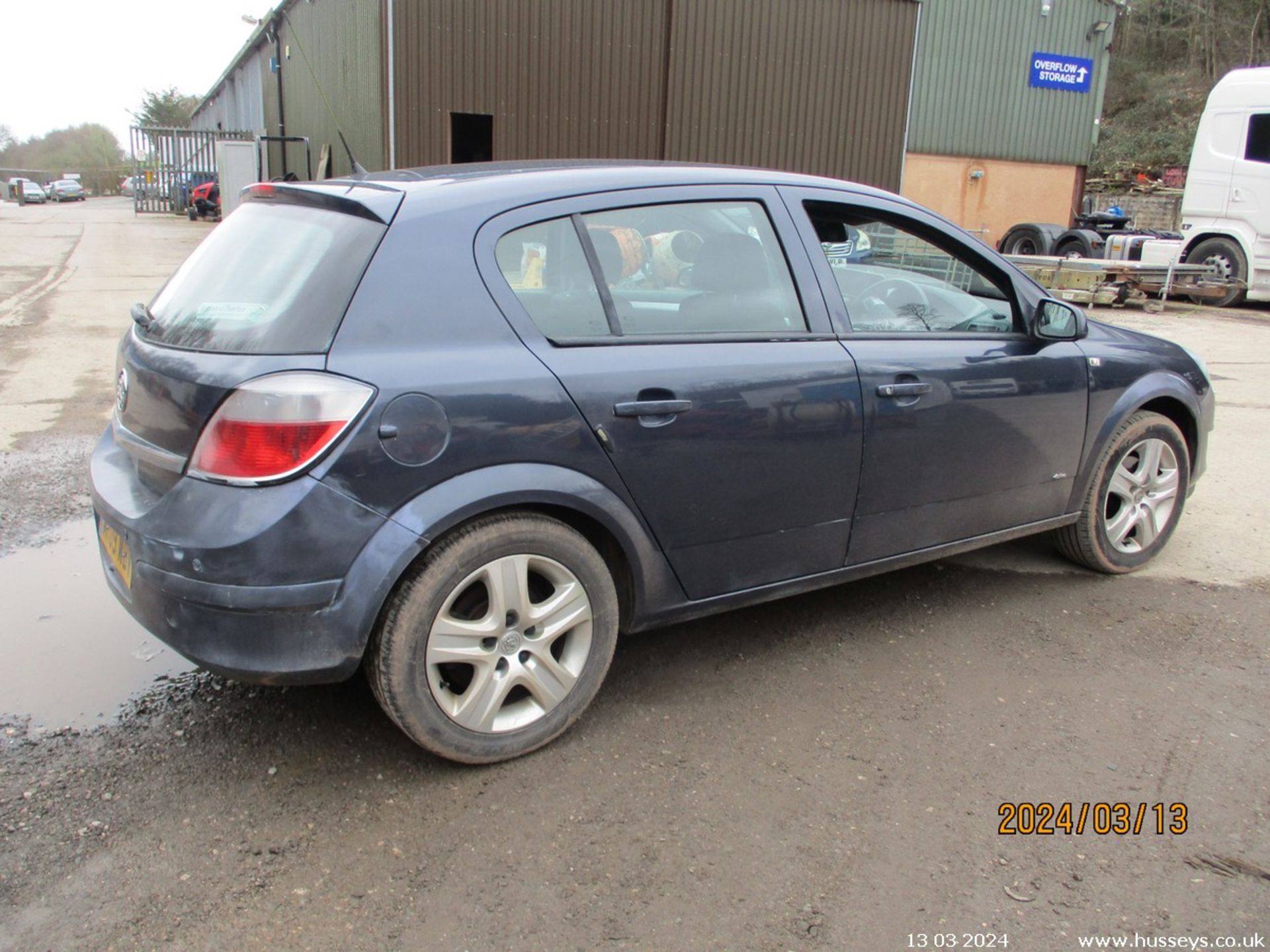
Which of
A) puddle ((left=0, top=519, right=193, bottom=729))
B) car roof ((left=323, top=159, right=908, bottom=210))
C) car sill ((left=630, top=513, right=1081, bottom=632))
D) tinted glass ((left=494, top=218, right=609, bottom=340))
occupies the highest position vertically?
car roof ((left=323, top=159, right=908, bottom=210))

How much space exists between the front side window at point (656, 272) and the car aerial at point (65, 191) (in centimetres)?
6318

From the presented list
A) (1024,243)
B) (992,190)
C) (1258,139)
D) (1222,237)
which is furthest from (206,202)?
(1258,139)

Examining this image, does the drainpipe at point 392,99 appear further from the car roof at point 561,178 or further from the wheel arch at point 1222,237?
the car roof at point 561,178

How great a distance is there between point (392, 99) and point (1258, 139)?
13.1m

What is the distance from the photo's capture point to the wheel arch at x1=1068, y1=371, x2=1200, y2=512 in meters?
4.03

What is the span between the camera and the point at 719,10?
17.9m

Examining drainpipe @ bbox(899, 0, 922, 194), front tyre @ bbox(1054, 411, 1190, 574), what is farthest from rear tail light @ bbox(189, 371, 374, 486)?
drainpipe @ bbox(899, 0, 922, 194)

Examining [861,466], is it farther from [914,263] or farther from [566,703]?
[566,703]

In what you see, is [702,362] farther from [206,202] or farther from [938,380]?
[206,202]

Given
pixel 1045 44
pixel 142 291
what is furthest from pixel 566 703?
pixel 1045 44

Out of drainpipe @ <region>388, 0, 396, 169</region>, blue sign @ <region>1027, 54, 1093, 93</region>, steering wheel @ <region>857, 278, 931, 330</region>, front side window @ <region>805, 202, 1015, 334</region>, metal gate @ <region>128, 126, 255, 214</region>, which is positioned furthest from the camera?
metal gate @ <region>128, 126, 255, 214</region>

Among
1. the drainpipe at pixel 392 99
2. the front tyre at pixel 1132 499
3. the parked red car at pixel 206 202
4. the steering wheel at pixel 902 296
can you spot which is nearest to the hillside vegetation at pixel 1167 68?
the drainpipe at pixel 392 99

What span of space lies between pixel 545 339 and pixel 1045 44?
2239cm

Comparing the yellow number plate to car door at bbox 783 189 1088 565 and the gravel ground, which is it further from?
car door at bbox 783 189 1088 565
